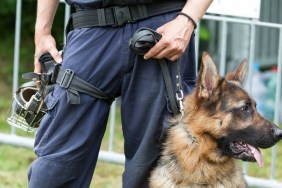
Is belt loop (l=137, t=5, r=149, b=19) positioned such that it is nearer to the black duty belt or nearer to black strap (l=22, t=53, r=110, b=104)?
the black duty belt

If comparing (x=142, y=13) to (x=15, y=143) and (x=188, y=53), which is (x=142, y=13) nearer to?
(x=188, y=53)

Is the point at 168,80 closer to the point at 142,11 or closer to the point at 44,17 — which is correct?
the point at 142,11

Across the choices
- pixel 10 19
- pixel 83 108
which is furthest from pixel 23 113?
pixel 10 19

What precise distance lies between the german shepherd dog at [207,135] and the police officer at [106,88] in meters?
0.16

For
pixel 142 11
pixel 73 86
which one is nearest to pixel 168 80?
pixel 142 11

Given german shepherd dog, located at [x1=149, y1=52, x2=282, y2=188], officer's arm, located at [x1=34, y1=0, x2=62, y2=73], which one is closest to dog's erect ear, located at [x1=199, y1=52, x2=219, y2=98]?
german shepherd dog, located at [x1=149, y1=52, x2=282, y2=188]

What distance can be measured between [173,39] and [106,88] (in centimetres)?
47

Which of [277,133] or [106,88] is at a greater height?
[106,88]

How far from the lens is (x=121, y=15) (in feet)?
13.1

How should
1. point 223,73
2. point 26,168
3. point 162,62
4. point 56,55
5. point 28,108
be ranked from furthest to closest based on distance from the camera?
point 26,168 → point 223,73 → point 28,108 → point 56,55 → point 162,62

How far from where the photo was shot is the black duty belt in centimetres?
399

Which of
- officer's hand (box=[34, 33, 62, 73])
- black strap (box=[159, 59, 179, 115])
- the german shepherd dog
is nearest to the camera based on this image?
black strap (box=[159, 59, 179, 115])

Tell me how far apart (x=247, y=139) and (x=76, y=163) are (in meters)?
0.93

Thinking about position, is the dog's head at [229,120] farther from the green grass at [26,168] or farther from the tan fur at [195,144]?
the green grass at [26,168]
